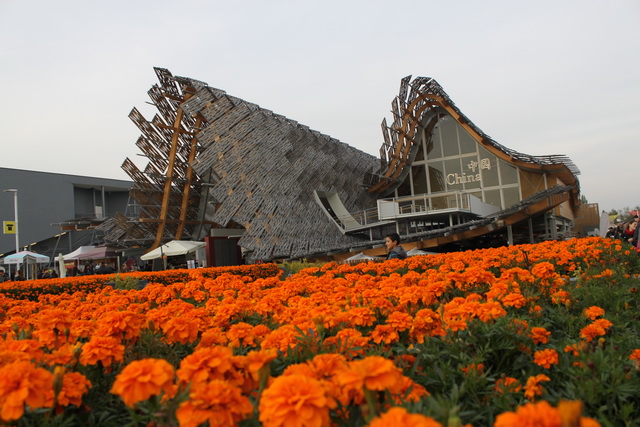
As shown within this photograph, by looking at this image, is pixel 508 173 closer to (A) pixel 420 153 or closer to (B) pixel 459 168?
(B) pixel 459 168

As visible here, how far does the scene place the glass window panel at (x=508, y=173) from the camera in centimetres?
2567

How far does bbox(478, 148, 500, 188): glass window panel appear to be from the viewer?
26.0 meters

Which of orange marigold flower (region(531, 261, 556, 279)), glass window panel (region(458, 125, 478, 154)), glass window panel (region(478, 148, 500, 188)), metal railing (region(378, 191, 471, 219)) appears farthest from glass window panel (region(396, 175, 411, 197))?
orange marigold flower (region(531, 261, 556, 279))

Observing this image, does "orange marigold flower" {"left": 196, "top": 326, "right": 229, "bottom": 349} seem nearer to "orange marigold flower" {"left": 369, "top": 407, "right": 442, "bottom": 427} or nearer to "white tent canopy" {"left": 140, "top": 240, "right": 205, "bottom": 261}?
"orange marigold flower" {"left": 369, "top": 407, "right": 442, "bottom": 427}

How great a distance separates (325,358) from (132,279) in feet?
37.2

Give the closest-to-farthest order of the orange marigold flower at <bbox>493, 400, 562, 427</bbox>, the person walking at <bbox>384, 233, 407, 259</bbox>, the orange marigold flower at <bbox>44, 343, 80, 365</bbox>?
the orange marigold flower at <bbox>493, 400, 562, 427</bbox> → the orange marigold flower at <bbox>44, 343, 80, 365</bbox> → the person walking at <bbox>384, 233, 407, 259</bbox>

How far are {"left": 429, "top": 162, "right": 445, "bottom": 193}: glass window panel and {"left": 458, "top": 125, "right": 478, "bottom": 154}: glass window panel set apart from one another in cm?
152

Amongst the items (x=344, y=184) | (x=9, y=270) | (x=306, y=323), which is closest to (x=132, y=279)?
(x=306, y=323)

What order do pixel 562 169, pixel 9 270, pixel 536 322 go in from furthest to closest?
pixel 9 270 → pixel 562 169 → pixel 536 322

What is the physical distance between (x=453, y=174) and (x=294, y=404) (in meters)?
27.0

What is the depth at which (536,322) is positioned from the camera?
10.6 feet

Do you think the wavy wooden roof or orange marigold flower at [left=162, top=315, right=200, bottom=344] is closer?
orange marigold flower at [left=162, top=315, right=200, bottom=344]

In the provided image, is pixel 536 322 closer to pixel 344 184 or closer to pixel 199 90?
pixel 199 90

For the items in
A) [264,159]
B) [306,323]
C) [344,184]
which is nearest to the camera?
[306,323]
